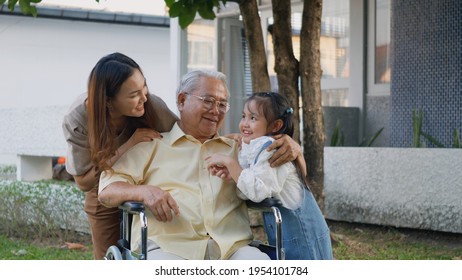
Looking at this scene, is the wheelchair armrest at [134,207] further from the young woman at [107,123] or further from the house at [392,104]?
the house at [392,104]

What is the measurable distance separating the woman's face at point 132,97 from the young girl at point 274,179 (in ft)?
1.16

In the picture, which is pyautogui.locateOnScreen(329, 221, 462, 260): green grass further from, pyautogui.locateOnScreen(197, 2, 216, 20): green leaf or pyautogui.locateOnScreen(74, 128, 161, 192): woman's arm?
pyautogui.locateOnScreen(74, 128, 161, 192): woman's arm

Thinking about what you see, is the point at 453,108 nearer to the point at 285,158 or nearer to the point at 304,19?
the point at 304,19

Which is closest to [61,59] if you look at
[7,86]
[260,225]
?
[7,86]

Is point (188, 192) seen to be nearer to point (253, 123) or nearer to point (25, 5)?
point (253, 123)

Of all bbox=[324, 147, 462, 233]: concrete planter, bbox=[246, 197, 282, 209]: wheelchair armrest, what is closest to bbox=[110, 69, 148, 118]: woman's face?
bbox=[246, 197, 282, 209]: wheelchair armrest

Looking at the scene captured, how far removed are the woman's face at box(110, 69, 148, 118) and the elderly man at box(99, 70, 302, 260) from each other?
0.15m

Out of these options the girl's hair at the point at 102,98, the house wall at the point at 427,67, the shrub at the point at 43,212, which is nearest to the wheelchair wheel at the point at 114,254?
the girl's hair at the point at 102,98

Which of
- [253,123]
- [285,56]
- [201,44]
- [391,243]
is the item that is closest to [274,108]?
[253,123]

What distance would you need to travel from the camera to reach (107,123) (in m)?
3.30

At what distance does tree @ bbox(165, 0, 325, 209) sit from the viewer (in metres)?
5.82

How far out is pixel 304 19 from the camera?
589cm

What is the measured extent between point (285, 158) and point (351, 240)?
3.37 meters

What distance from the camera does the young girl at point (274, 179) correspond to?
317 cm
